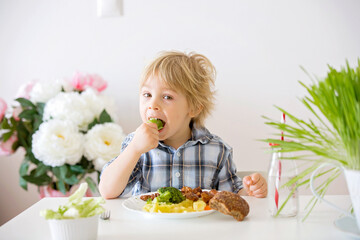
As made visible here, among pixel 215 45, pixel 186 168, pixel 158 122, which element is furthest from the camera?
pixel 215 45

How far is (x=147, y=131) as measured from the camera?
1187mm

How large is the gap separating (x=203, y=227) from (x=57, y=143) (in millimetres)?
1005

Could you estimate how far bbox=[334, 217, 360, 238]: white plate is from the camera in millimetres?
745

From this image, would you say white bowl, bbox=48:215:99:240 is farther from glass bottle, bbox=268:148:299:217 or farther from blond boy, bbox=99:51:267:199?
blond boy, bbox=99:51:267:199

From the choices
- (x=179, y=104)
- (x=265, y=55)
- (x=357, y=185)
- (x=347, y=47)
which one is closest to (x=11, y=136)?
(x=179, y=104)

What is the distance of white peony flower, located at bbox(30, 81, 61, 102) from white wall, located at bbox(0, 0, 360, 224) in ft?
1.32

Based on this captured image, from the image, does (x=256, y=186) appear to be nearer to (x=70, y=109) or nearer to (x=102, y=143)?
(x=102, y=143)

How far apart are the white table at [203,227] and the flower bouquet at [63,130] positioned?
2.48ft

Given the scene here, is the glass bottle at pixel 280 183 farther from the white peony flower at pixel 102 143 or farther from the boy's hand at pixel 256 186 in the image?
the white peony flower at pixel 102 143

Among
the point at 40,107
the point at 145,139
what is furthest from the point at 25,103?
the point at 145,139

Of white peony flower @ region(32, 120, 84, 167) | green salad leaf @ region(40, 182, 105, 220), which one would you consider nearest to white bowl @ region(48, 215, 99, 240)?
green salad leaf @ region(40, 182, 105, 220)

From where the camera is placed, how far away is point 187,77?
1.45 metres

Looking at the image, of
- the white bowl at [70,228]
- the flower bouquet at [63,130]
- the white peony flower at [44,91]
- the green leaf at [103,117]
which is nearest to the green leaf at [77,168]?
the flower bouquet at [63,130]

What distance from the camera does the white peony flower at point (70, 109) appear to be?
1722mm
